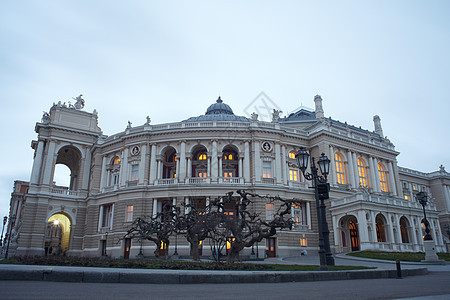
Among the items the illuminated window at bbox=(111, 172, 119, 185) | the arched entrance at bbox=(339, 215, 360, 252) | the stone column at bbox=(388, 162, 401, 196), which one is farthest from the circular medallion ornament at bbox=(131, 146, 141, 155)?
the stone column at bbox=(388, 162, 401, 196)

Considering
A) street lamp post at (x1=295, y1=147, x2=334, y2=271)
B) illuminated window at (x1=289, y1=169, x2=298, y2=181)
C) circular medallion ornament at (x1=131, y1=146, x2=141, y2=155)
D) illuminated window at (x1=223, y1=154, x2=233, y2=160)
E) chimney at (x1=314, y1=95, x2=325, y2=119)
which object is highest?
chimney at (x1=314, y1=95, x2=325, y2=119)

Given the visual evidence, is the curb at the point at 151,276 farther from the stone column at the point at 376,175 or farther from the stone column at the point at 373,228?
the stone column at the point at 376,175

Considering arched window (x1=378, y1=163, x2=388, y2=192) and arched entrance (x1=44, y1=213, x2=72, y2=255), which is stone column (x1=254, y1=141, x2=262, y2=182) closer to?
arched window (x1=378, y1=163, x2=388, y2=192)

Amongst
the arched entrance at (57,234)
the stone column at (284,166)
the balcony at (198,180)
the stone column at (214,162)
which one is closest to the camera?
the balcony at (198,180)

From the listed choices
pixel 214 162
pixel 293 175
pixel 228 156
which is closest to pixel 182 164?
pixel 214 162

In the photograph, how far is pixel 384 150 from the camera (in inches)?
2085

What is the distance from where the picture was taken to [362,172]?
5047cm

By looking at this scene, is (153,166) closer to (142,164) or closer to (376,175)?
(142,164)

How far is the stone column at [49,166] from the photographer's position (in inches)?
1923

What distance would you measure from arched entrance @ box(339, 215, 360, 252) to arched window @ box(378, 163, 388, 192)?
461 inches

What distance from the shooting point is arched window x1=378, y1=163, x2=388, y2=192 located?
52438mm

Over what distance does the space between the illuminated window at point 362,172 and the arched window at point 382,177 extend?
3.61 metres

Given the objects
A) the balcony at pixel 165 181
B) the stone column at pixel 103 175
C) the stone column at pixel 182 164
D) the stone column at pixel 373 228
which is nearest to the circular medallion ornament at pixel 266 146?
the stone column at pixel 182 164

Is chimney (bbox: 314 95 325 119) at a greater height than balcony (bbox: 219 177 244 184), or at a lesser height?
greater
